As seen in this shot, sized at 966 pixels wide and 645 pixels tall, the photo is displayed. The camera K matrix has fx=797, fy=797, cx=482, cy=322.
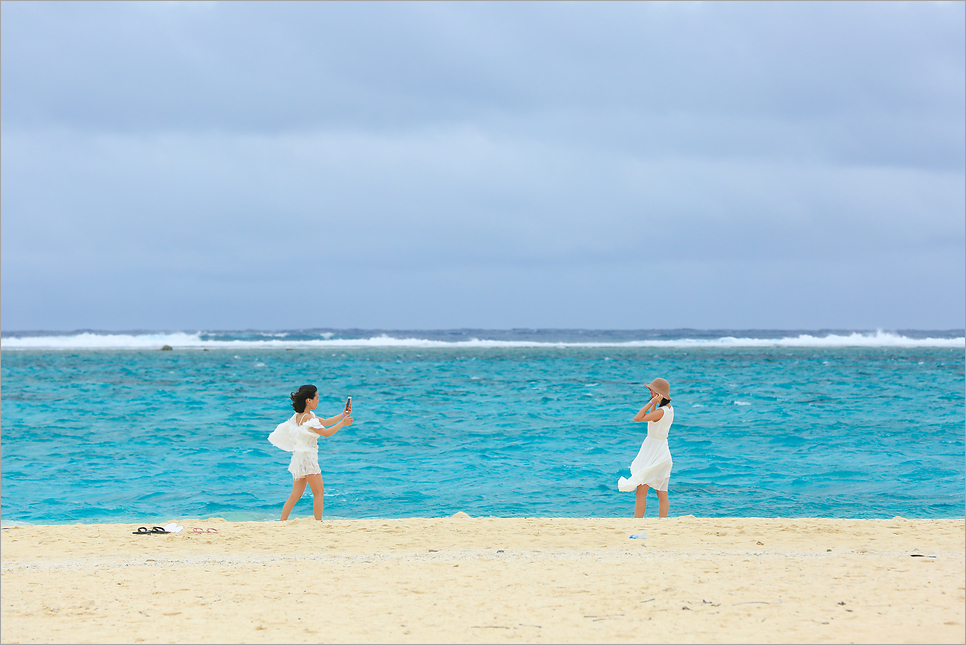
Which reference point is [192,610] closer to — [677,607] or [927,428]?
[677,607]

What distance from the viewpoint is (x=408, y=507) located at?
1218 centimetres

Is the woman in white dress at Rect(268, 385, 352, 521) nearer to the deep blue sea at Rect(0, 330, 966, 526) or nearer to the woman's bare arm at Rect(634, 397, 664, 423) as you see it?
the deep blue sea at Rect(0, 330, 966, 526)

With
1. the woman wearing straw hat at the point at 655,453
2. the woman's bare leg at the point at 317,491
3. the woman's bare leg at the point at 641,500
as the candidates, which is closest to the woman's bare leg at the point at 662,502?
the woman wearing straw hat at the point at 655,453

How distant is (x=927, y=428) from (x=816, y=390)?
9292 mm

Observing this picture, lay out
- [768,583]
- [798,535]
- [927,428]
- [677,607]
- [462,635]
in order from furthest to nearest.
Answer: [927,428] < [798,535] < [768,583] < [677,607] < [462,635]

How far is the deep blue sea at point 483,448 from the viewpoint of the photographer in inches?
488

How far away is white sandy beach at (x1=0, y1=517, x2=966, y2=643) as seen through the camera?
5352 millimetres

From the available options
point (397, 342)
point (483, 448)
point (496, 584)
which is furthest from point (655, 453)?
point (397, 342)

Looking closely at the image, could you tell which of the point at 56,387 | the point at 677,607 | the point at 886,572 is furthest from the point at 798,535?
the point at 56,387

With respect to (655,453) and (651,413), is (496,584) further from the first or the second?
(655,453)

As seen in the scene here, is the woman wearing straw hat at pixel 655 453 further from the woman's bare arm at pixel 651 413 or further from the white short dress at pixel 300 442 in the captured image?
the white short dress at pixel 300 442

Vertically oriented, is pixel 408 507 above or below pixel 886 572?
below

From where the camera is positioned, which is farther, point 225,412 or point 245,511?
point 225,412

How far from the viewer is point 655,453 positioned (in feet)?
31.6
